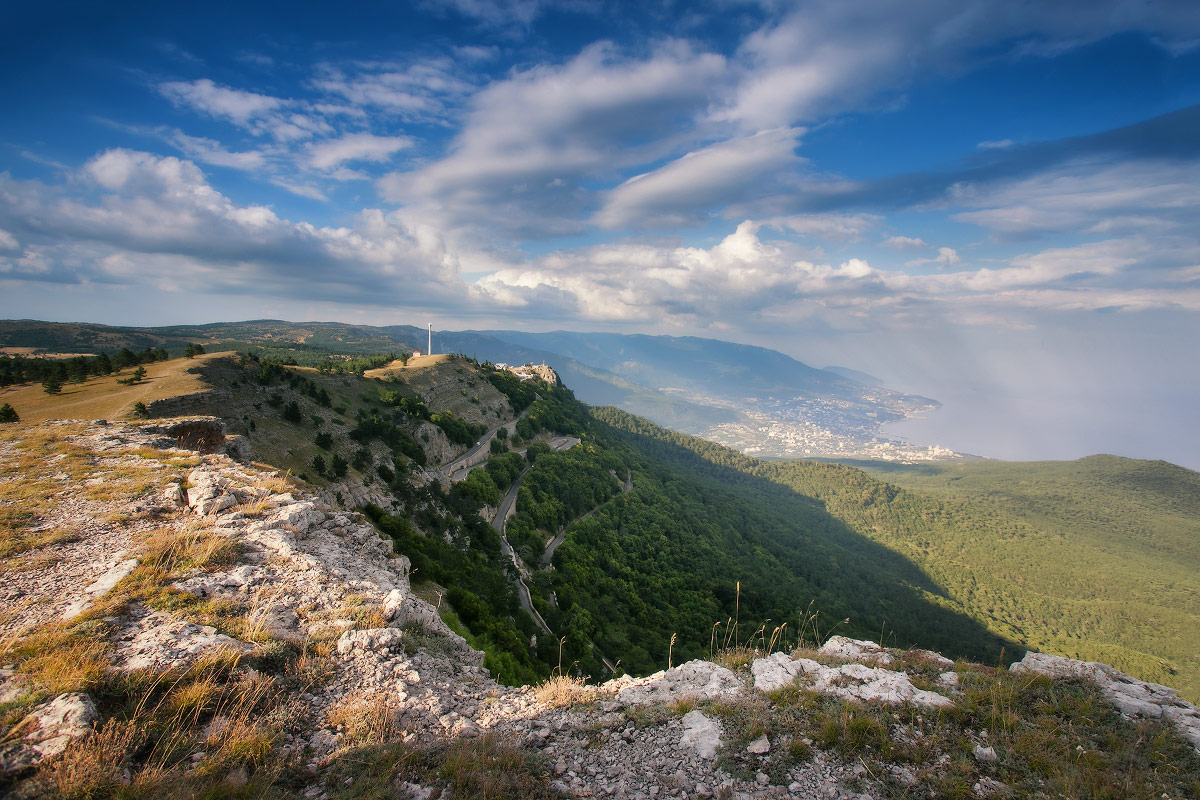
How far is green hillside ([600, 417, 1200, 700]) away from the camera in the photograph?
7081 cm

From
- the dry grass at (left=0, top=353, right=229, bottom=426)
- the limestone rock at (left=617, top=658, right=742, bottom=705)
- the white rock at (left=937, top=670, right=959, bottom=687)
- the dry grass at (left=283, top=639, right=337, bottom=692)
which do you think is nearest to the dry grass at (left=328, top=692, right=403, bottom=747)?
the dry grass at (left=283, top=639, right=337, bottom=692)

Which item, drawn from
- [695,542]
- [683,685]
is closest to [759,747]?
[683,685]

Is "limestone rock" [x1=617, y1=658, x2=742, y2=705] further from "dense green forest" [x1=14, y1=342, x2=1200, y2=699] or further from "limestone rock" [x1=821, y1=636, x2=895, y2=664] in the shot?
"limestone rock" [x1=821, y1=636, x2=895, y2=664]

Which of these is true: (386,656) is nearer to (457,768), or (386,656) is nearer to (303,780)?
(303,780)

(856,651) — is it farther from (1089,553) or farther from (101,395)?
(1089,553)

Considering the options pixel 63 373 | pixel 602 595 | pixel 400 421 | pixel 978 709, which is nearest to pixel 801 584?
pixel 602 595

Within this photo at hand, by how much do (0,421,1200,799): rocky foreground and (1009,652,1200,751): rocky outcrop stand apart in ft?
0.13

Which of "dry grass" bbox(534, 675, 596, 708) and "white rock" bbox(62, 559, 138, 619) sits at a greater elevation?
"white rock" bbox(62, 559, 138, 619)

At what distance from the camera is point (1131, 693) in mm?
6625

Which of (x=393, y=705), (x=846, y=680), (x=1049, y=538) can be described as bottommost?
(x=1049, y=538)

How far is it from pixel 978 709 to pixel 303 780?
8.87 meters

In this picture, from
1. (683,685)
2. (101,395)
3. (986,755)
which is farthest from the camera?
(101,395)

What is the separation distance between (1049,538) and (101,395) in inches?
6536

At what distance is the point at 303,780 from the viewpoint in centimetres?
461
